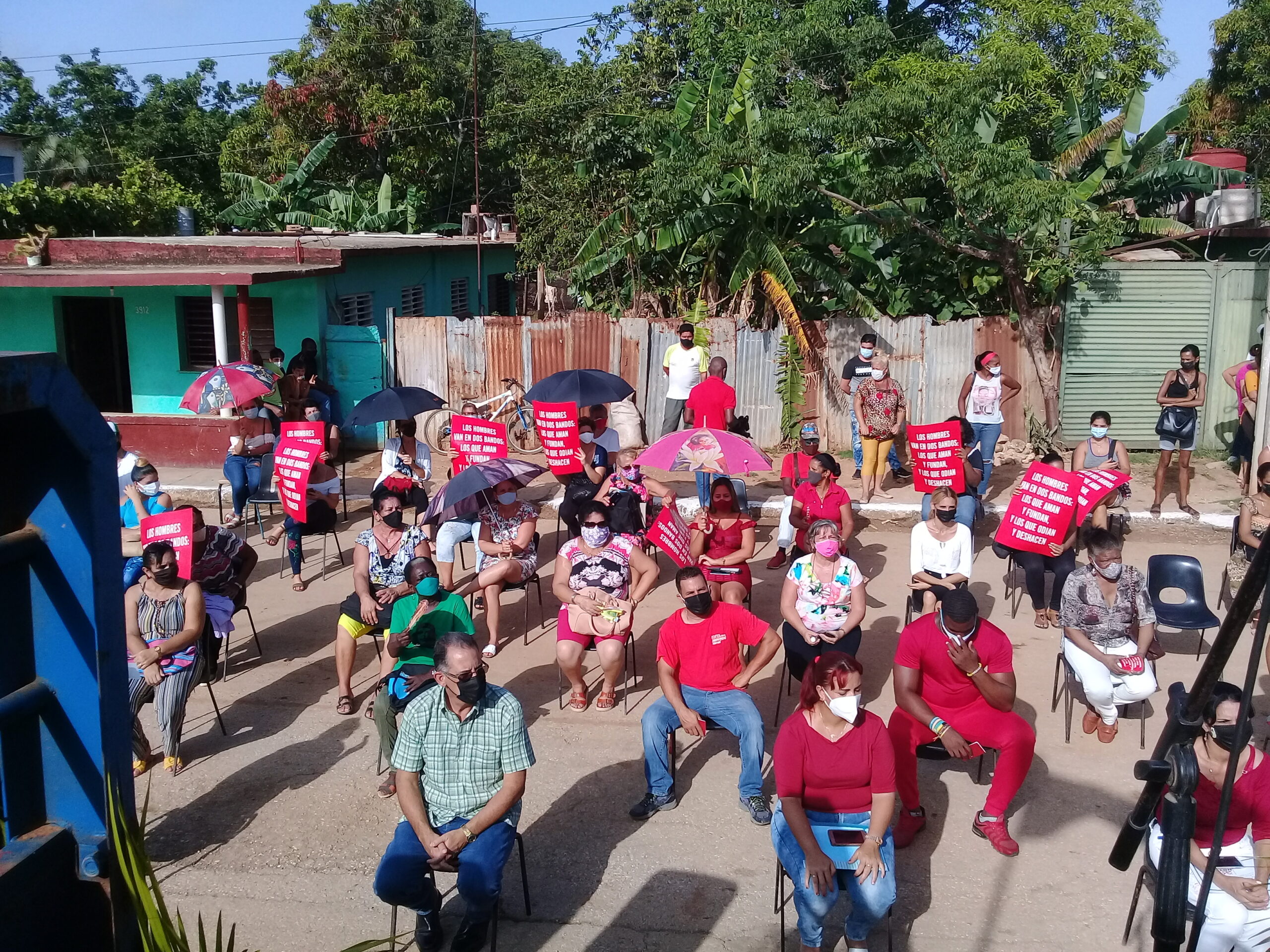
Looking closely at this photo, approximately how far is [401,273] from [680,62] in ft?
22.8

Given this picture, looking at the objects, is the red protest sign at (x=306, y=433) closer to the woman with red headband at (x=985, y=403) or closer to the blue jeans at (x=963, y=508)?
the blue jeans at (x=963, y=508)

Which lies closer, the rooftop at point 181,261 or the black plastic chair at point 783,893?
the black plastic chair at point 783,893

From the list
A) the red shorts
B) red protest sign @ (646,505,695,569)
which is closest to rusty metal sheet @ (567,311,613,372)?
red protest sign @ (646,505,695,569)

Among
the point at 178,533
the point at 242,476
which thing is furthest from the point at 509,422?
the point at 178,533

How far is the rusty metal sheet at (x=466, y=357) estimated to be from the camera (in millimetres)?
16188

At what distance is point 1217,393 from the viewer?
1505cm

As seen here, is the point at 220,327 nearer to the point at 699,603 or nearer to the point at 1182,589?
the point at 699,603

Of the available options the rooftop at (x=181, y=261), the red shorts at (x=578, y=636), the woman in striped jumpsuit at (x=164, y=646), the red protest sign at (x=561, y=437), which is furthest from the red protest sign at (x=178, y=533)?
the rooftop at (x=181, y=261)

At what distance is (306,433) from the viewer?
10320 mm

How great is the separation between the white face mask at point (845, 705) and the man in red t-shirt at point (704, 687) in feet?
4.00

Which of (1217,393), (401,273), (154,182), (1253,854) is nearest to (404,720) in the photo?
(1253,854)

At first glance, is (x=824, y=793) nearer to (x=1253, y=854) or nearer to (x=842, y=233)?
(x=1253, y=854)

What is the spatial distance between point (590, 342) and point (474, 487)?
24.9 feet

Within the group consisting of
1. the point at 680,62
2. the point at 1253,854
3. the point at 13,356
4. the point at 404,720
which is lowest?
the point at 1253,854
